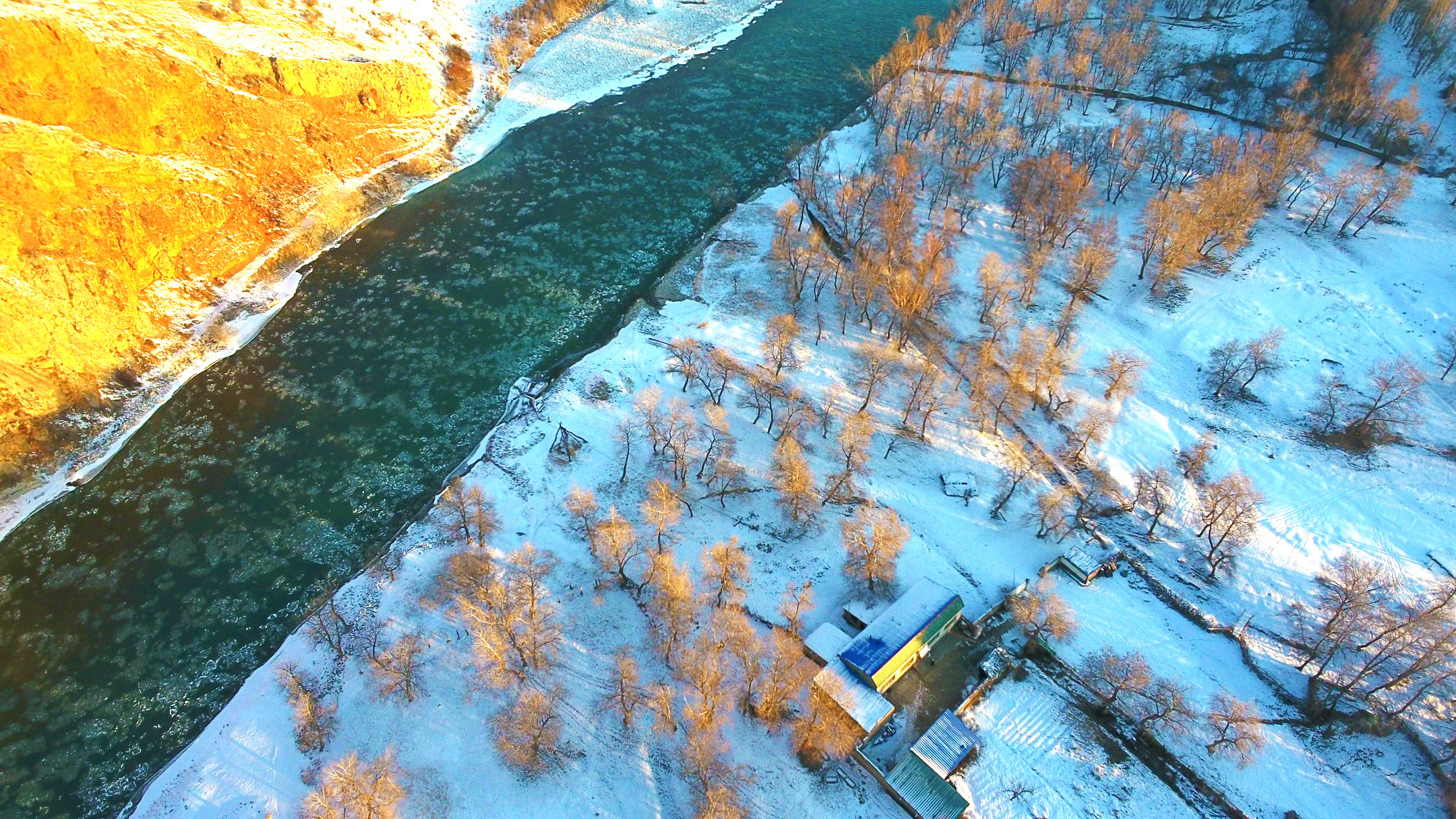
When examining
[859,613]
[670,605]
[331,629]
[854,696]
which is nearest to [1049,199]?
[859,613]

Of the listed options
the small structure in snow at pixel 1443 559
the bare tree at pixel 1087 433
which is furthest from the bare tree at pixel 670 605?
the small structure in snow at pixel 1443 559

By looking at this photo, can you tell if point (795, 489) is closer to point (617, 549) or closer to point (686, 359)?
point (617, 549)

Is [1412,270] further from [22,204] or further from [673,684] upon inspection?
[22,204]

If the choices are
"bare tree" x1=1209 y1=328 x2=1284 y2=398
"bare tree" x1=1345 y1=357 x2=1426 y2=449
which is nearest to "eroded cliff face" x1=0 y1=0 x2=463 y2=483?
"bare tree" x1=1209 y1=328 x2=1284 y2=398

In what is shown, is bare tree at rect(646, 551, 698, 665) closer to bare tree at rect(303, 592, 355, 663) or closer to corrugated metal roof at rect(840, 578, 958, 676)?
corrugated metal roof at rect(840, 578, 958, 676)

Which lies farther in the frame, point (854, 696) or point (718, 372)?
point (718, 372)
